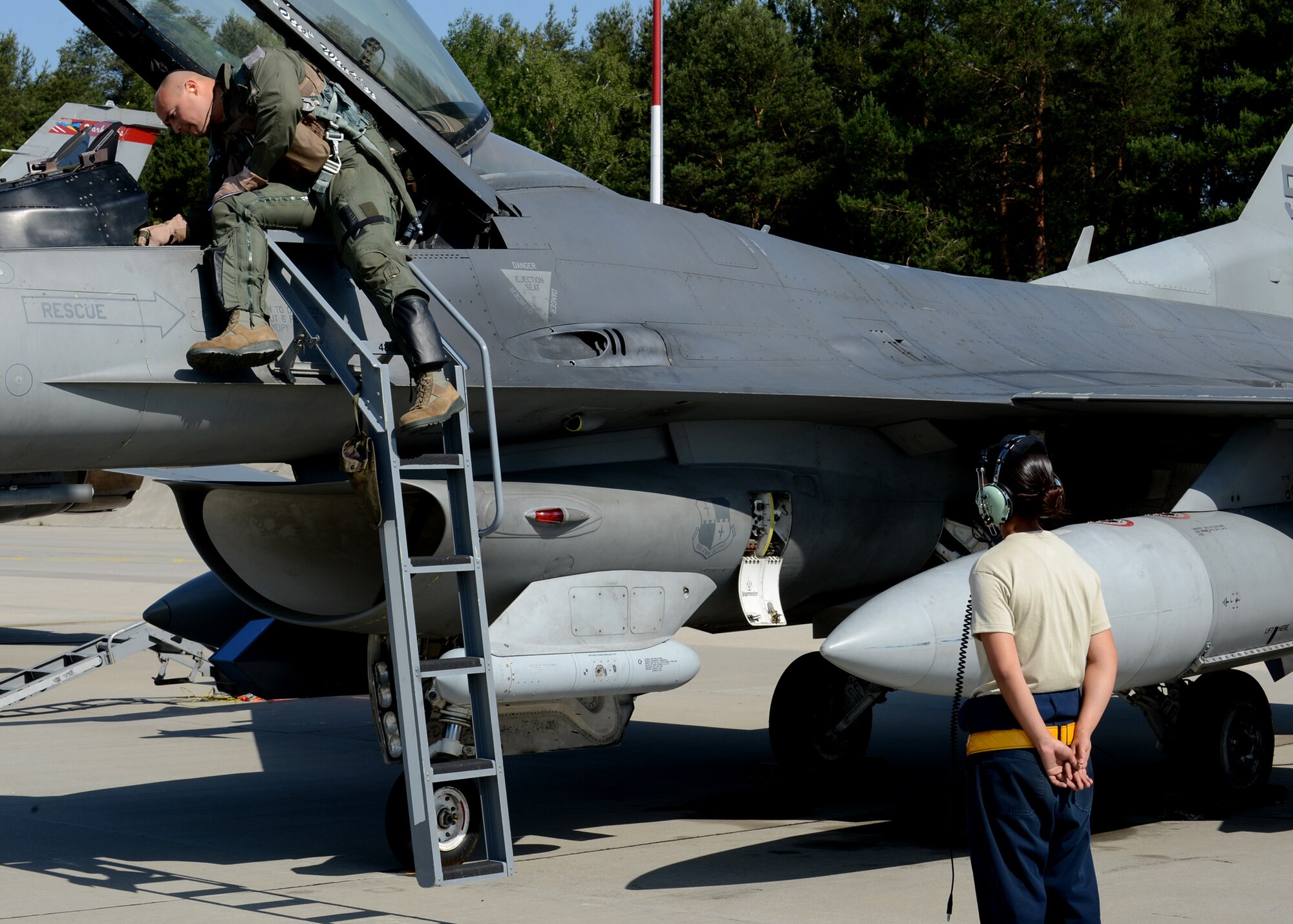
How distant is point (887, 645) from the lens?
18.5 ft

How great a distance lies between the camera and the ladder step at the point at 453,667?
5426 mm

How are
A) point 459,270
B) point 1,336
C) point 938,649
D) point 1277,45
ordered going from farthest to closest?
point 1277,45 < point 459,270 < point 938,649 < point 1,336

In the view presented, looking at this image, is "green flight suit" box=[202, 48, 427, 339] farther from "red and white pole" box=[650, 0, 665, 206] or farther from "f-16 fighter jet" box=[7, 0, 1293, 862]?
"red and white pole" box=[650, 0, 665, 206]

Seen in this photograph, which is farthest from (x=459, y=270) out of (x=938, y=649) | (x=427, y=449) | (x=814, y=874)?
(x=814, y=874)

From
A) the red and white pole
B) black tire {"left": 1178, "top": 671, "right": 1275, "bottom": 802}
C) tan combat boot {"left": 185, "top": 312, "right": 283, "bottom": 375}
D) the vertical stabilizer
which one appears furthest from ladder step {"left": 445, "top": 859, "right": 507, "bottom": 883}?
the red and white pole

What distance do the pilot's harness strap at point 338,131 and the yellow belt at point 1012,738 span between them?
3392 mm

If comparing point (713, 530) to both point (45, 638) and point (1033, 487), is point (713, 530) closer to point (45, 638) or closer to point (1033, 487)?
point (1033, 487)

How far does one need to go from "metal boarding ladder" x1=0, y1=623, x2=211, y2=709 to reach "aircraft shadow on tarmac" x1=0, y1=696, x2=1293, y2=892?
48cm

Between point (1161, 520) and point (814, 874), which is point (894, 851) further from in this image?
point (1161, 520)

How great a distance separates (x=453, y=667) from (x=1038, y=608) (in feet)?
7.97

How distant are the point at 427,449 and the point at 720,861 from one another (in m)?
2.22

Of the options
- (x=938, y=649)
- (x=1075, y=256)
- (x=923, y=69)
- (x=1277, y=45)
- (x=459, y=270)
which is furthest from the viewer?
(x=923, y=69)

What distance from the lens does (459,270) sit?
247 inches

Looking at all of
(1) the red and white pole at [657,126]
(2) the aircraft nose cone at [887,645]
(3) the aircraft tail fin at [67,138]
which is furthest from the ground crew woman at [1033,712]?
(1) the red and white pole at [657,126]
